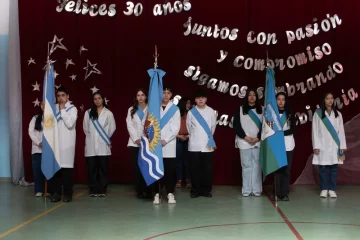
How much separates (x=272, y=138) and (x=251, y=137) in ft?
1.32

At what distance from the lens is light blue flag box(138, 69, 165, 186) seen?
6.41m

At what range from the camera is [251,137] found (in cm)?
702

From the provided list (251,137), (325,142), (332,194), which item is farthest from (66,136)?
(332,194)

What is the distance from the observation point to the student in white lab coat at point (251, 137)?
7035 mm

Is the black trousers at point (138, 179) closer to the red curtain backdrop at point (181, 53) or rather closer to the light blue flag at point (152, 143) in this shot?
the light blue flag at point (152, 143)

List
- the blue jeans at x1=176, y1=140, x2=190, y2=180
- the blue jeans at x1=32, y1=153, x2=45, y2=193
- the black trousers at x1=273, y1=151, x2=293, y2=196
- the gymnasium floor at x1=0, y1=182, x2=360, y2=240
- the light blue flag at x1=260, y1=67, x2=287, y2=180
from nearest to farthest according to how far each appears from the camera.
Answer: the gymnasium floor at x1=0, y1=182, x2=360, y2=240 → the light blue flag at x1=260, y1=67, x2=287, y2=180 → the black trousers at x1=273, y1=151, x2=293, y2=196 → the blue jeans at x1=32, y1=153, x2=45, y2=193 → the blue jeans at x1=176, y1=140, x2=190, y2=180

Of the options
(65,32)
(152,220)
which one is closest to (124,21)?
(65,32)

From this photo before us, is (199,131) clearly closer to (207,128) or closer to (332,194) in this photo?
(207,128)

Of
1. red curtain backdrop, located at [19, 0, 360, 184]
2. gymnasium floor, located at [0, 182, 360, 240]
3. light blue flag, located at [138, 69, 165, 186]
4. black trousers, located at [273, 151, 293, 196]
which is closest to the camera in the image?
gymnasium floor, located at [0, 182, 360, 240]

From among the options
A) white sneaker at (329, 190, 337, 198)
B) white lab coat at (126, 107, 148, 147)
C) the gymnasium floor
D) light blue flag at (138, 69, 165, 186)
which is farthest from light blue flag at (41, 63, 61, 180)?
white sneaker at (329, 190, 337, 198)

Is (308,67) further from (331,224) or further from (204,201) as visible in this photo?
(331,224)

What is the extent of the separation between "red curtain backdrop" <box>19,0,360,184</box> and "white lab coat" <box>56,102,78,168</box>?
163 centimetres

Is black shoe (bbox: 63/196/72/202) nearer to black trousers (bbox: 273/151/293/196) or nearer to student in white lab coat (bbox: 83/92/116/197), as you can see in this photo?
student in white lab coat (bbox: 83/92/116/197)

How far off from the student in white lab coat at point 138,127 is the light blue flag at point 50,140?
2.81 feet
